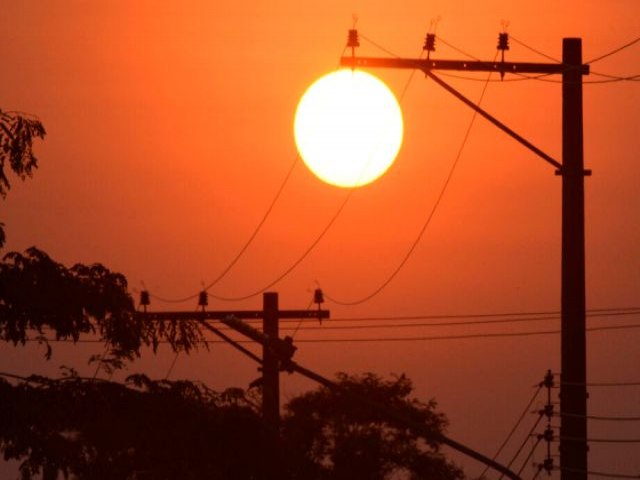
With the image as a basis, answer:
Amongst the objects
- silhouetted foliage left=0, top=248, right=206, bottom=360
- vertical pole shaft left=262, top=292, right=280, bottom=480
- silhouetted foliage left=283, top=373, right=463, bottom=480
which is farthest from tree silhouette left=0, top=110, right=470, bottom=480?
silhouetted foliage left=283, top=373, right=463, bottom=480

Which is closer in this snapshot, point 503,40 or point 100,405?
point 100,405

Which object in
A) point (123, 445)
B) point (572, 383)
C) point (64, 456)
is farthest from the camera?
point (572, 383)

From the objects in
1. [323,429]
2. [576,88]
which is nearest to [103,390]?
[576,88]

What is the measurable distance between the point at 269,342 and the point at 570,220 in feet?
18.0

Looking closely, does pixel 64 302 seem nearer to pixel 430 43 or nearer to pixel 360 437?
pixel 430 43

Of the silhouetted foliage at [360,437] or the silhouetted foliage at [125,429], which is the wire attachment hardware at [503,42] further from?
the silhouetted foliage at [360,437]

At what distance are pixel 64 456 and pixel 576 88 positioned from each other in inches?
399

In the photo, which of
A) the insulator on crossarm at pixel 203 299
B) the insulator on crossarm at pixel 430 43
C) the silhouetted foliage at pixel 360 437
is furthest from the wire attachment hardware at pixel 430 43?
the silhouetted foliage at pixel 360 437

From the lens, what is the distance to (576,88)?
2370 cm

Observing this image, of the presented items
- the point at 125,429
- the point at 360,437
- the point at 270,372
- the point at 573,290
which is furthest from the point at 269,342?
the point at 360,437

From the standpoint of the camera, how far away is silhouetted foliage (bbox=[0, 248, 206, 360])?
18688 mm

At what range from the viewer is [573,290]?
75.2ft

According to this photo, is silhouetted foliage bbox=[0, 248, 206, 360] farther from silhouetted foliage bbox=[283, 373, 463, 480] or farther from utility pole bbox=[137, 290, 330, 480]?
silhouetted foliage bbox=[283, 373, 463, 480]

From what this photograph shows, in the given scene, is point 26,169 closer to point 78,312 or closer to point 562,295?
point 78,312
